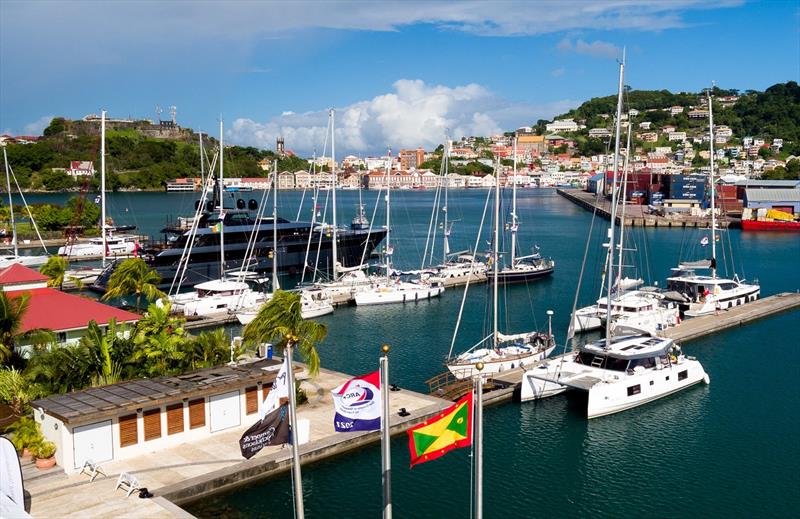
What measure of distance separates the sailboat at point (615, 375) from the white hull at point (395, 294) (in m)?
20.3

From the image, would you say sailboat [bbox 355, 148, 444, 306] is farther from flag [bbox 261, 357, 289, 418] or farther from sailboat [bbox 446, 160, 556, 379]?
flag [bbox 261, 357, 289, 418]

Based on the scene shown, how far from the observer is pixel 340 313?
4747cm

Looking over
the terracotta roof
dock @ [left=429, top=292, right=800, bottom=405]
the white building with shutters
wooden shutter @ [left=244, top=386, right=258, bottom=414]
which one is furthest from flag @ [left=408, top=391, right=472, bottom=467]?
the terracotta roof

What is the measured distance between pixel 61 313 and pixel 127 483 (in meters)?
11.7

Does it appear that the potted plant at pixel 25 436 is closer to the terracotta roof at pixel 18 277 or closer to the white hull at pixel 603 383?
the terracotta roof at pixel 18 277

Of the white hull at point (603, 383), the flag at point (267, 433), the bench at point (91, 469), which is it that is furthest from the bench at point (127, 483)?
the white hull at point (603, 383)

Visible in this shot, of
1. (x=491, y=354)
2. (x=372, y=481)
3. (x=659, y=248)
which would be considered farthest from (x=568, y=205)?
(x=372, y=481)

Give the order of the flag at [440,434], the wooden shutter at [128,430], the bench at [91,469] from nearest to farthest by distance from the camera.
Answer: the flag at [440,434] → the bench at [91,469] → the wooden shutter at [128,430]

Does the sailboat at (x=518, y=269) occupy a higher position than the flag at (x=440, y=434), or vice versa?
the flag at (x=440, y=434)

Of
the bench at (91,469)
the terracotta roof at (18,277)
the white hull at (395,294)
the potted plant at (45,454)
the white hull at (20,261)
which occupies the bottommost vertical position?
the white hull at (395,294)

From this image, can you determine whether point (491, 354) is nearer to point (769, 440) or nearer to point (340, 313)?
point (769, 440)

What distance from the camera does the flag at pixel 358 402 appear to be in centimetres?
1463

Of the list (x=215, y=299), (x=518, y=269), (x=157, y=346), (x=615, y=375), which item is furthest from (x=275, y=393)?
(x=518, y=269)

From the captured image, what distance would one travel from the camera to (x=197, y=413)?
71.3 feet
